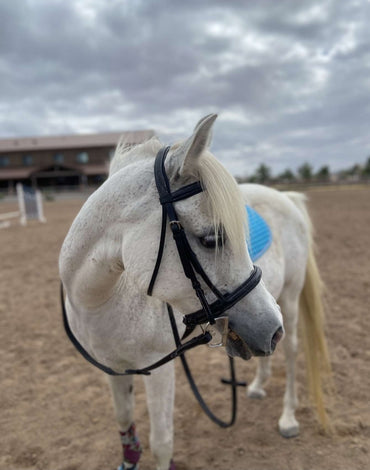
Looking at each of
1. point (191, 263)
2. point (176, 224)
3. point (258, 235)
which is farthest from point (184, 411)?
point (176, 224)

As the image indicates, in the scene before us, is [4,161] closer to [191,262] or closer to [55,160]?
[55,160]

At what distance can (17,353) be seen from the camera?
13.3ft

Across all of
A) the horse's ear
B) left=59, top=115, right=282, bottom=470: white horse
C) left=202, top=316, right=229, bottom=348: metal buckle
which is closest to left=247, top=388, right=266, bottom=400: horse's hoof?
left=59, top=115, right=282, bottom=470: white horse

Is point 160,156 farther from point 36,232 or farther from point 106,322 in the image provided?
point 36,232

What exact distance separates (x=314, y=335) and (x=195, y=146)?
2455 mm

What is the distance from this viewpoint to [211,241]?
1.27m

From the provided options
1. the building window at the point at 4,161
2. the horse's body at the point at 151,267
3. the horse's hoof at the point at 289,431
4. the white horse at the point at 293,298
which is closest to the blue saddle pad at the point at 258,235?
the white horse at the point at 293,298

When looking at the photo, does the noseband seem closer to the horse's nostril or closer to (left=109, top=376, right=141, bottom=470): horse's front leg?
the horse's nostril

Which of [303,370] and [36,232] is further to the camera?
[36,232]

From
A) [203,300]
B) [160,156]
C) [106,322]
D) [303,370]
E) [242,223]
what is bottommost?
[303,370]

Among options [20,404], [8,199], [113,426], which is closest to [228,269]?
[113,426]

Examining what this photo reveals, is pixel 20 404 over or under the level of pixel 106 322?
under

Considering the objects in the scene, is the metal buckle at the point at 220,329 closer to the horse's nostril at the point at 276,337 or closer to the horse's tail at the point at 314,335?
the horse's nostril at the point at 276,337

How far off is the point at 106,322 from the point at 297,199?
2.39 meters
